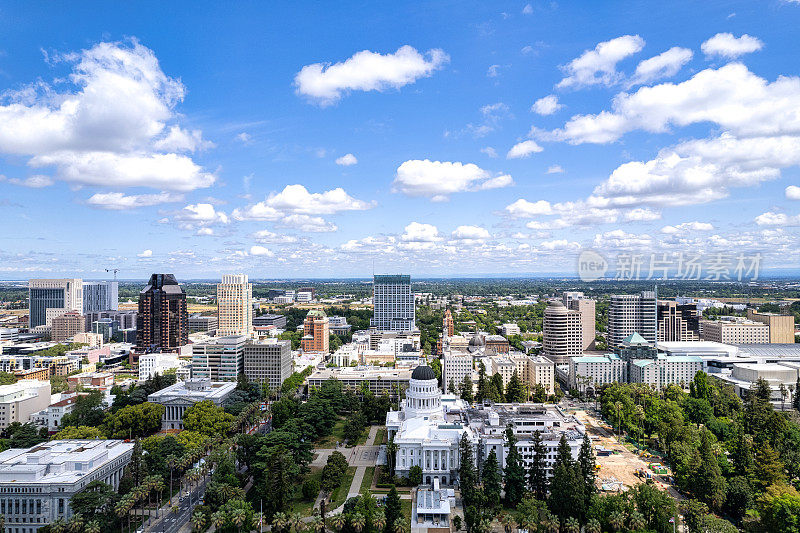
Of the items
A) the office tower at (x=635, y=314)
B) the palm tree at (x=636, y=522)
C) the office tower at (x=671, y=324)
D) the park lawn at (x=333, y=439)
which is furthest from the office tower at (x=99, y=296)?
the palm tree at (x=636, y=522)

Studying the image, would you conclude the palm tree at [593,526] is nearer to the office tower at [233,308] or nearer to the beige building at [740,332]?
the beige building at [740,332]

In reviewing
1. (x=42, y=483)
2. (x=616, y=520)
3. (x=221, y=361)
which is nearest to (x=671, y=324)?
(x=616, y=520)

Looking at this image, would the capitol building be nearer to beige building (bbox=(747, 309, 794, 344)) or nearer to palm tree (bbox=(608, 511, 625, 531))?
palm tree (bbox=(608, 511, 625, 531))

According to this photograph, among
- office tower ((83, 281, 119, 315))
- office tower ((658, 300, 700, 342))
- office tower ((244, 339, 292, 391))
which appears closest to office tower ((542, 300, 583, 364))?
office tower ((658, 300, 700, 342))

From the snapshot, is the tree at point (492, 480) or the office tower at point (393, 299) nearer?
the tree at point (492, 480)

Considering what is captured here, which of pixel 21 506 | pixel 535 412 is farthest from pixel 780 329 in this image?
pixel 21 506

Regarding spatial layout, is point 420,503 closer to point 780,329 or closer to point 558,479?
point 558,479
